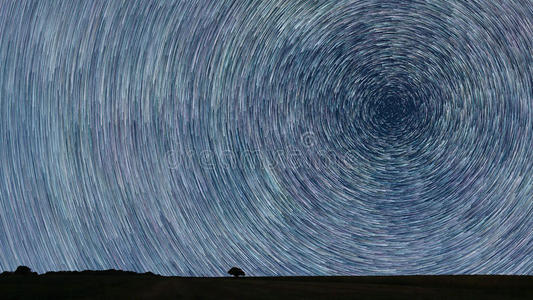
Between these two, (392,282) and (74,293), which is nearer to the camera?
(74,293)

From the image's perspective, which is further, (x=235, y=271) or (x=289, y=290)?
(x=235, y=271)

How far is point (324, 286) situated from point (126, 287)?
10.0 ft

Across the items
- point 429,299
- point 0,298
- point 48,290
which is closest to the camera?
point 429,299

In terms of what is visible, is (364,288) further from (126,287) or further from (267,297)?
(126,287)

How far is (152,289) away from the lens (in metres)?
6.62

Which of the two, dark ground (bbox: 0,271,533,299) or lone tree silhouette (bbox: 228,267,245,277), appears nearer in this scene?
dark ground (bbox: 0,271,533,299)

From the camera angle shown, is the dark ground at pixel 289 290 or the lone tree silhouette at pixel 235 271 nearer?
the dark ground at pixel 289 290

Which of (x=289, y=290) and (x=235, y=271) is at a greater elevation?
(x=235, y=271)

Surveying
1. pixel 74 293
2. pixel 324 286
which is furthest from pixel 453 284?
pixel 74 293

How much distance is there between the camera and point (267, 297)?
19.1 feet

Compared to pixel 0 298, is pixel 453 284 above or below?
below

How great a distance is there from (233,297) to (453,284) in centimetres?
352

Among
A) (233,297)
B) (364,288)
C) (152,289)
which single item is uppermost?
(152,289)

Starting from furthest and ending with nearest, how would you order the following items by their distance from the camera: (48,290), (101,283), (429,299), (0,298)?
1. (101,283)
2. (48,290)
3. (0,298)
4. (429,299)
